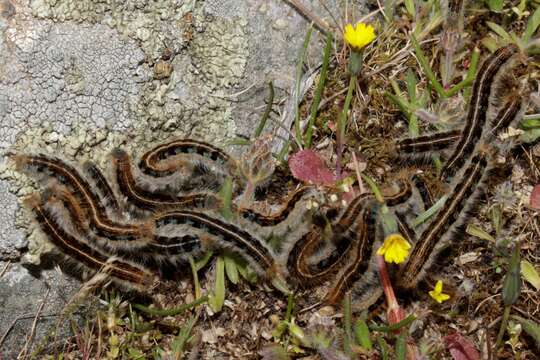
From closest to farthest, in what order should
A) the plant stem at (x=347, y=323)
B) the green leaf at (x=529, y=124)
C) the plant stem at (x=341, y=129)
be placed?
the plant stem at (x=347, y=323)
the plant stem at (x=341, y=129)
the green leaf at (x=529, y=124)

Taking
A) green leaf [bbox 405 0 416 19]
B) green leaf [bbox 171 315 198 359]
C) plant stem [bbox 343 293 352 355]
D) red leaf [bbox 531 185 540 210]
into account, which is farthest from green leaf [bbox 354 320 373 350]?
green leaf [bbox 405 0 416 19]

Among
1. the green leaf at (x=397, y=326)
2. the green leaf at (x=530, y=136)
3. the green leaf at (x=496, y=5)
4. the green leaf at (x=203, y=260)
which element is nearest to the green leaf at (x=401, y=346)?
the green leaf at (x=397, y=326)

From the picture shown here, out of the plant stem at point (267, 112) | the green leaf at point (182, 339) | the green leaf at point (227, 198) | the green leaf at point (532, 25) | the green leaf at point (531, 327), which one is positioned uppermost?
the plant stem at point (267, 112)

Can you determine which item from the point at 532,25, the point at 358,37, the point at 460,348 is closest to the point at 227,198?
the point at 358,37

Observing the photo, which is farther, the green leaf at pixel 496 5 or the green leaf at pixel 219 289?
the green leaf at pixel 496 5

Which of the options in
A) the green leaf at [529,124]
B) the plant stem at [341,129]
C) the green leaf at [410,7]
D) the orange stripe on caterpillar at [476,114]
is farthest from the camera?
the green leaf at [410,7]

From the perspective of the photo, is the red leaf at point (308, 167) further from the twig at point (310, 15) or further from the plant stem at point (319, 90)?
the twig at point (310, 15)

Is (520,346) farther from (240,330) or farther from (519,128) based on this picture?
(240,330)

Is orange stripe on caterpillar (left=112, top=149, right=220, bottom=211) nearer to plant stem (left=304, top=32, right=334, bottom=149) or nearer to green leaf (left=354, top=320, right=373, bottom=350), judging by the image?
plant stem (left=304, top=32, right=334, bottom=149)
